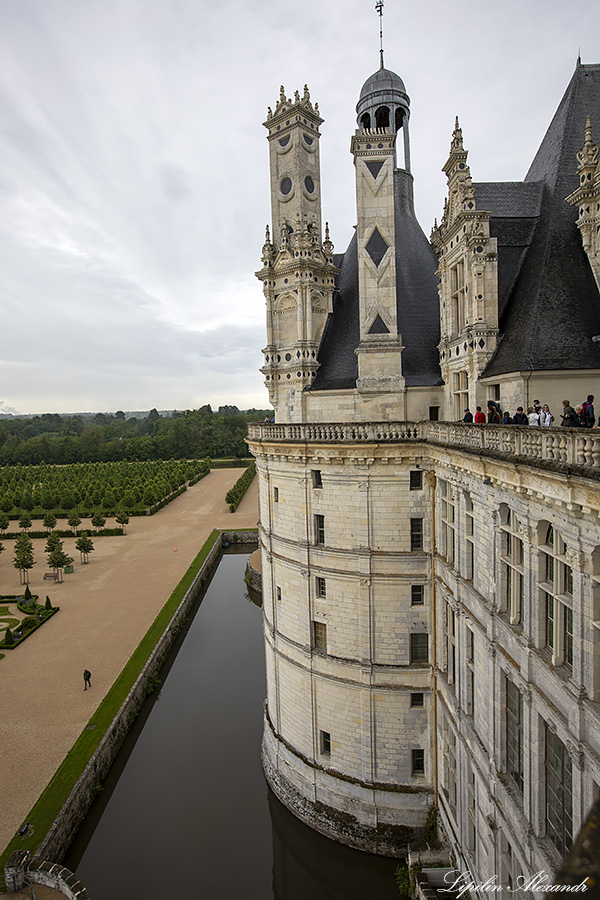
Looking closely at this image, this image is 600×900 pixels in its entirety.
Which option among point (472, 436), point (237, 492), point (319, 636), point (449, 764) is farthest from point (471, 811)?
point (237, 492)

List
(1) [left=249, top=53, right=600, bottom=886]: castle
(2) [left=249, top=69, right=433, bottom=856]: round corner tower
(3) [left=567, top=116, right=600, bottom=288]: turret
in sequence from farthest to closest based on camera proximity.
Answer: (2) [left=249, top=69, right=433, bottom=856]: round corner tower → (3) [left=567, top=116, right=600, bottom=288]: turret → (1) [left=249, top=53, right=600, bottom=886]: castle

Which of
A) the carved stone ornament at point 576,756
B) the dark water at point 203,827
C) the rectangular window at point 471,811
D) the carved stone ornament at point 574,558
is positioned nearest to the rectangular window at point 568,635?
the carved stone ornament at point 574,558

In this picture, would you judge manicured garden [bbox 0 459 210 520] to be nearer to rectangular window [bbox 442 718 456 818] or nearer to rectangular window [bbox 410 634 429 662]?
rectangular window [bbox 410 634 429 662]

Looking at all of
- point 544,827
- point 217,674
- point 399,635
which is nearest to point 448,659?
point 399,635

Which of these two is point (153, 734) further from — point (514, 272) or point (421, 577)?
point (514, 272)

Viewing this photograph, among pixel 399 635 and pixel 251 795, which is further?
pixel 251 795

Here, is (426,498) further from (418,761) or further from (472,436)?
(418,761)

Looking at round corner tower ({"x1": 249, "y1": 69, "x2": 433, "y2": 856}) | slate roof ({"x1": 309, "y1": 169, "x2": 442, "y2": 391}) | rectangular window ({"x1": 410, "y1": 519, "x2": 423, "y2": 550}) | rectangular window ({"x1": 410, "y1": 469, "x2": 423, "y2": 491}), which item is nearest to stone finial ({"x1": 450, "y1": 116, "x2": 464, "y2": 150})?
round corner tower ({"x1": 249, "y1": 69, "x2": 433, "y2": 856})
